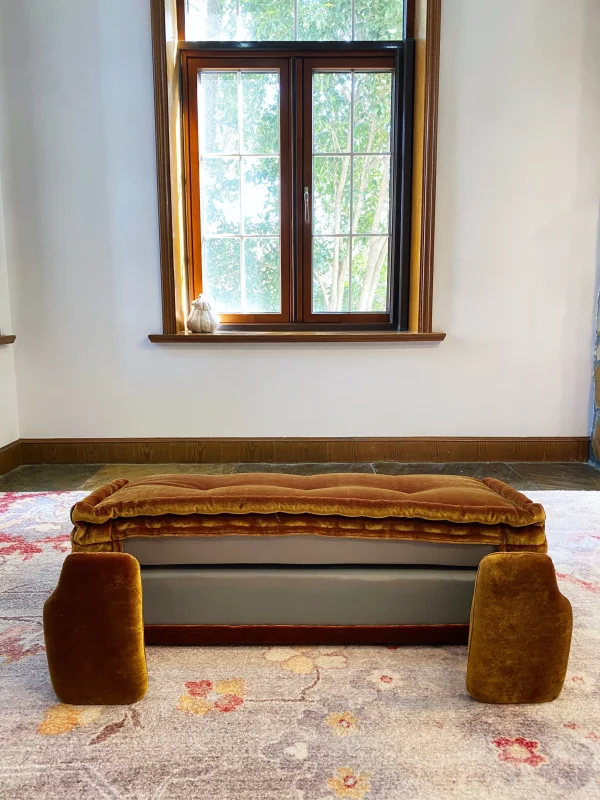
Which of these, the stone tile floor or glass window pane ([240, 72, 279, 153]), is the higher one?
glass window pane ([240, 72, 279, 153])

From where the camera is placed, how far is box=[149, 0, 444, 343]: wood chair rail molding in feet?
11.1

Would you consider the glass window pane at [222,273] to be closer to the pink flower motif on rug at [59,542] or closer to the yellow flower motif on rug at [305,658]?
the pink flower motif on rug at [59,542]

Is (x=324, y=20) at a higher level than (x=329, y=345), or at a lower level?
higher

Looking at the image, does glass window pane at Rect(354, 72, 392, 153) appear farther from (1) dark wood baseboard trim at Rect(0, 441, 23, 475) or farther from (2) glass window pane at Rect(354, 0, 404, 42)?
(1) dark wood baseboard trim at Rect(0, 441, 23, 475)

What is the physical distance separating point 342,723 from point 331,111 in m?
3.33

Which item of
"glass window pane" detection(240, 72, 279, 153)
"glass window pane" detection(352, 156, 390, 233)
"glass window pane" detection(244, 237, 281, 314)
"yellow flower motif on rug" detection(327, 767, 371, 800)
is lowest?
"yellow flower motif on rug" detection(327, 767, 371, 800)

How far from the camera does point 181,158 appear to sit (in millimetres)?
3645

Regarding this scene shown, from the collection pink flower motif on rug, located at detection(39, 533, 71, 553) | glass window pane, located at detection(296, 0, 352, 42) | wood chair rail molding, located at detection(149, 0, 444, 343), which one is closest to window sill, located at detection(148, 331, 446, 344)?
wood chair rail molding, located at detection(149, 0, 444, 343)

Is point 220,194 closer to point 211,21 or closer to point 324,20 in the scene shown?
point 211,21

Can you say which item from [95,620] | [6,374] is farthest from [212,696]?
[6,374]

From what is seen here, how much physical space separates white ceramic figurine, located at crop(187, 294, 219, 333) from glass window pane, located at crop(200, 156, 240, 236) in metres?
0.46

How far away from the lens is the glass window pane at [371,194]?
368 cm

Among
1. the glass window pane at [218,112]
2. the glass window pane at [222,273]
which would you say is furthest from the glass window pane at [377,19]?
the glass window pane at [222,273]

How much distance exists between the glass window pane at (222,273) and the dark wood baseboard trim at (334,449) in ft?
2.89
